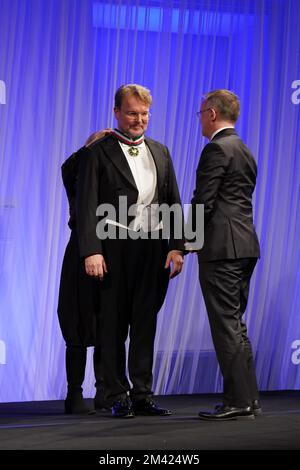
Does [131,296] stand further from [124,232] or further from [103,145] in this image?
[103,145]

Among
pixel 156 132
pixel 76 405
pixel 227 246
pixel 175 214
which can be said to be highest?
pixel 156 132

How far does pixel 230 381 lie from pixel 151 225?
66cm

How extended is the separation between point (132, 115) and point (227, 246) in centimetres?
62

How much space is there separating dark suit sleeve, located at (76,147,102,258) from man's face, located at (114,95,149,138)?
0.54 feet

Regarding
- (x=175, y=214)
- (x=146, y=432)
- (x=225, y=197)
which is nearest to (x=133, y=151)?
(x=175, y=214)

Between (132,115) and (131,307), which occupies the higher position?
(132,115)

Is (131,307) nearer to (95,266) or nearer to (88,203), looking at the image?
(95,266)

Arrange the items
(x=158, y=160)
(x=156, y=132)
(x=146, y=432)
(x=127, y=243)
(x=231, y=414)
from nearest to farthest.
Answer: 1. (x=146, y=432)
2. (x=231, y=414)
3. (x=127, y=243)
4. (x=158, y=160)
5. (x=156, y=132)

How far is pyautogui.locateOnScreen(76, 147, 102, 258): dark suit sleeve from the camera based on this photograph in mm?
3318

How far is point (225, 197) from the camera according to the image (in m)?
3.31

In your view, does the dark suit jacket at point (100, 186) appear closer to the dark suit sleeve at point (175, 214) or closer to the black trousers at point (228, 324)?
the dark suit sleeve at point (175, 214)

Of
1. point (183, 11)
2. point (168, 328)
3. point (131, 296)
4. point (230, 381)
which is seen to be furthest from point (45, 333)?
point (183, 11)

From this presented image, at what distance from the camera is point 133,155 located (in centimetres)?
343

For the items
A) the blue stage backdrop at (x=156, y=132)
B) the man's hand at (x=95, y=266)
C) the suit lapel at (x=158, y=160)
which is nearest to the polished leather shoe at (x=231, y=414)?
the man's hand at (x=95, y=266)
